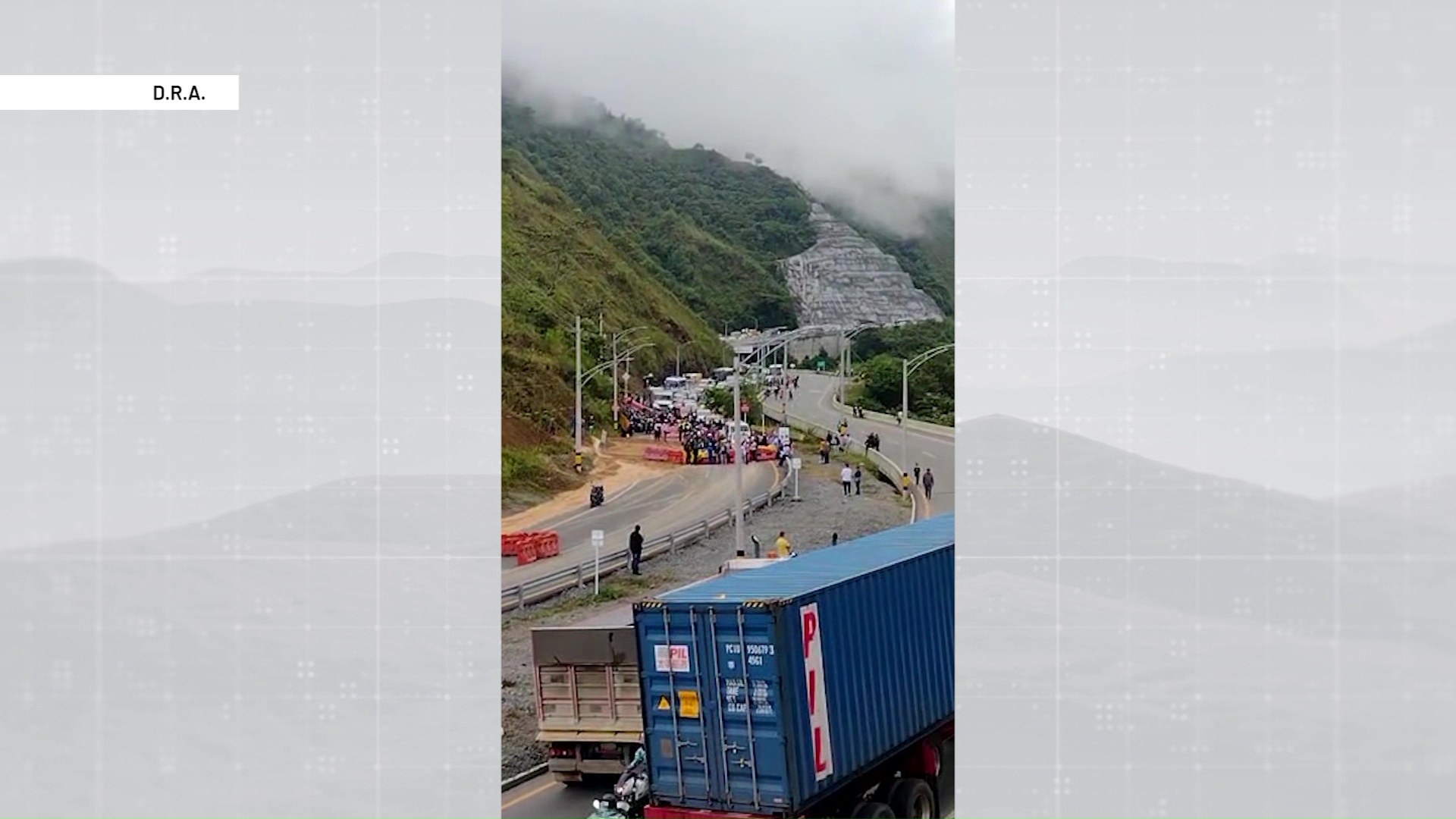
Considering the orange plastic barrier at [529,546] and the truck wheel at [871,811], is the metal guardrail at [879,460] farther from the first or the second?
the truck wheel at [871,811]

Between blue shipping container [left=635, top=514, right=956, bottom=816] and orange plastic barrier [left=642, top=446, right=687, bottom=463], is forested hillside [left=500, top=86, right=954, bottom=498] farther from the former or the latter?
blue shipping container [left=635, top=514, right=956, bottom=816]

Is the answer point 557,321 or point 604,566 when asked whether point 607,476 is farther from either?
point 604,566

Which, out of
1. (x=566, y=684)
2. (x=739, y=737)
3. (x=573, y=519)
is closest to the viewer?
(x=739, y=737)

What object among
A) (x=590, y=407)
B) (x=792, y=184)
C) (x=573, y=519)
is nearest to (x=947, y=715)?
(x=573, y=519)

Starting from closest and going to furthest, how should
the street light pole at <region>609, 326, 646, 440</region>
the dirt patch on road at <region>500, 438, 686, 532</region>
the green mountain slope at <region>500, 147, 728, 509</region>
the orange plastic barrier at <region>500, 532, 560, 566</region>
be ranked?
the orange plastic barrier at <region>500, 532, 560, 566</region>
the dirt patch on road at <region>500, 438, 686, 532</region>
the green mountain slope at <region>500, 147, 728, 509</region>
the street light pole at <region>609, 326, 646, 440</region>

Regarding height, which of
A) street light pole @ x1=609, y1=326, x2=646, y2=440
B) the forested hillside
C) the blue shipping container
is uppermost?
the forested hillside

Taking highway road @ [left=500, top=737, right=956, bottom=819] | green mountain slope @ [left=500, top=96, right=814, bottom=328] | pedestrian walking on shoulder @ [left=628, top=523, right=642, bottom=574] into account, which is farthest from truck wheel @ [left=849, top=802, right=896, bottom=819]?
green mountain slope @ [left=500, top=96, right=814, bottom=328]

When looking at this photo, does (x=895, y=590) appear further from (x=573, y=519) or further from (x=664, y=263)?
(x=664, y=263)
